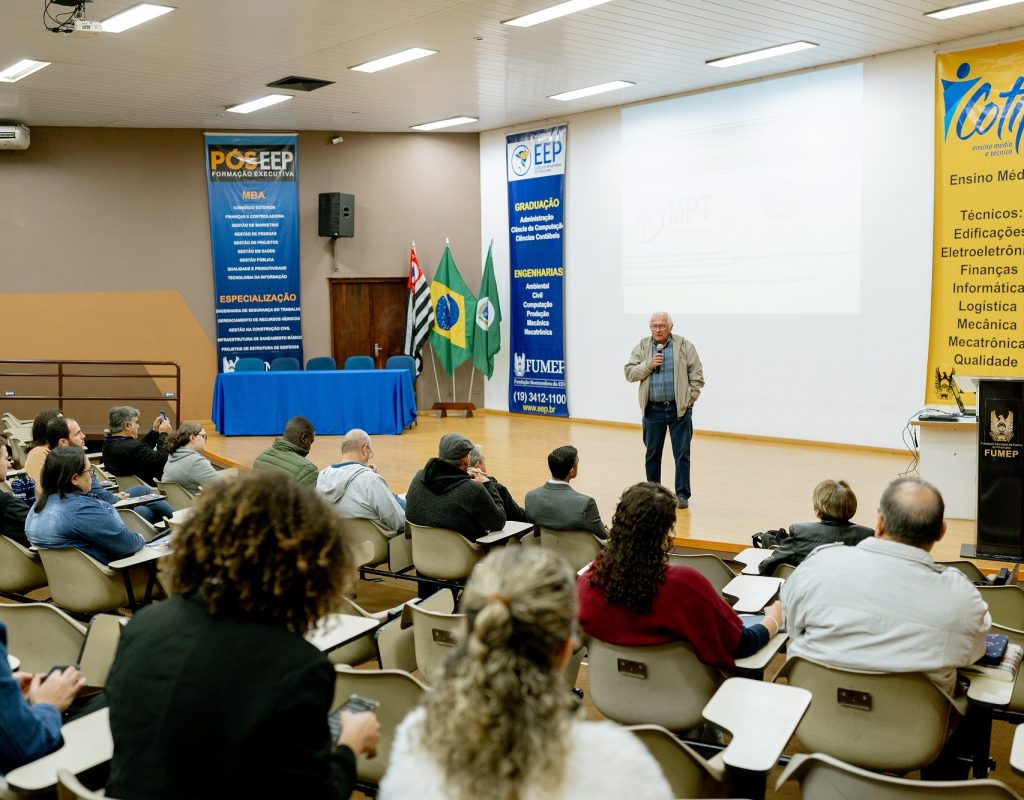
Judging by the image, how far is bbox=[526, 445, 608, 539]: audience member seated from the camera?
4.59m

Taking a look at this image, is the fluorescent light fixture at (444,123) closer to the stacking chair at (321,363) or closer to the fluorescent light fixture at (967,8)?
the stacking chair at (321,363)

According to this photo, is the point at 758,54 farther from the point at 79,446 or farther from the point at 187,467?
the point at 79,446

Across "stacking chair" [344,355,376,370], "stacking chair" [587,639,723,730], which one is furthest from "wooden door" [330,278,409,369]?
"stacking chair" [587,639,723,730]

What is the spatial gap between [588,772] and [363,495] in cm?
396

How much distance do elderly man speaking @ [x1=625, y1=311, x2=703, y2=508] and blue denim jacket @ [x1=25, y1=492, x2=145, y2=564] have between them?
12.5 feet

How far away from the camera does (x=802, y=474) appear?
825cm

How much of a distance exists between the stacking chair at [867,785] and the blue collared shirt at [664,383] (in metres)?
4.96

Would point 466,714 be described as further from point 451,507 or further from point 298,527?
point 451,507

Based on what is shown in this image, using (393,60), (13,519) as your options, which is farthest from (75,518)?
(393,60)

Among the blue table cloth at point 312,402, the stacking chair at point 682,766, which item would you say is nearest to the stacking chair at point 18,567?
the stacking chair at point 682,766

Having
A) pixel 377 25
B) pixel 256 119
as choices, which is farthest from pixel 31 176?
pixel 377 25

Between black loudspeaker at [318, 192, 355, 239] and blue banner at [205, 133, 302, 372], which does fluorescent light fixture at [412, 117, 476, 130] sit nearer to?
black loudspeaker at [318, 192, 355, 239]

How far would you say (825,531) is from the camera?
3938mm

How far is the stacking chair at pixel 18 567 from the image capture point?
446cm
